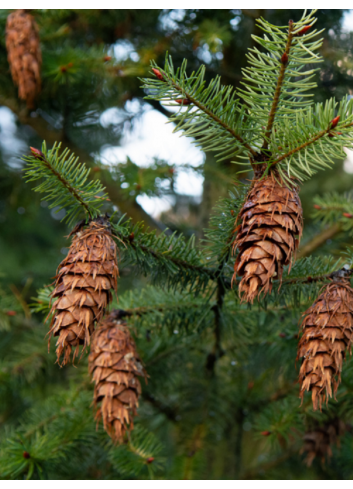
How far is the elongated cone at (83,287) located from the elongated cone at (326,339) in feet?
0.83

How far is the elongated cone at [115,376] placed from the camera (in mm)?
560

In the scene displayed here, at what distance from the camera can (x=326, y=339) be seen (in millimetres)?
494

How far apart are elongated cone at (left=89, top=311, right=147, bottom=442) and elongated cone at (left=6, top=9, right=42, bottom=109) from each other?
0.68 meters

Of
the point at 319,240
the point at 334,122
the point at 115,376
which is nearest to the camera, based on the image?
the point at 334,122

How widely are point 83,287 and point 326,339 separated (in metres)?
0.30

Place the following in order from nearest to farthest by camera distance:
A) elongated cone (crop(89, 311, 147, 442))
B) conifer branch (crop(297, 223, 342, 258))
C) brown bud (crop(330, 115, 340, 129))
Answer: brown bud (crop(330, 115, 340, 129)) < elongated cone (crop(89, 311, 147, 442)) < conifer branch (crop(297, 223, 342, 258))

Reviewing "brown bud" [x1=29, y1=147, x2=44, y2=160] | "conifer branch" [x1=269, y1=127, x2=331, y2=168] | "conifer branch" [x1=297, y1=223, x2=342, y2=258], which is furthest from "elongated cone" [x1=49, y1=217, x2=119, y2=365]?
"conifer branch" [x1=297, y1=223, x2=342, y2=258]

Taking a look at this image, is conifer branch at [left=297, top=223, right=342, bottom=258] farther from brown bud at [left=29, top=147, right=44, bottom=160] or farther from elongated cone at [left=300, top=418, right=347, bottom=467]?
brown bud at [left=29, top=147, right=44, bottom=160]

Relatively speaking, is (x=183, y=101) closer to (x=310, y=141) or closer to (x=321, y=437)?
(x=310, y=141)

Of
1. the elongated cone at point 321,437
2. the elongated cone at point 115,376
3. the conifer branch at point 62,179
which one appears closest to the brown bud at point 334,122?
the conifer branch at point 62,179

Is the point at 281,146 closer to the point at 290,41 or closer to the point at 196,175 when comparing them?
the point at 290,41

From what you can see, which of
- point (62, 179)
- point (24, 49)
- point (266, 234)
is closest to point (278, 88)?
point (266, 234)

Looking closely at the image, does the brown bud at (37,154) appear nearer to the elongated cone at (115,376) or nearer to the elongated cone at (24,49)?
the elongated cone at (115,376)

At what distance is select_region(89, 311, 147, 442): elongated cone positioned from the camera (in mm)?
560
